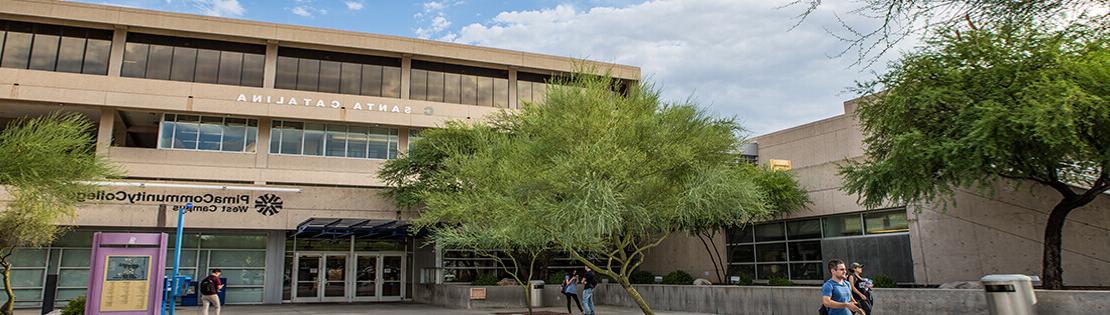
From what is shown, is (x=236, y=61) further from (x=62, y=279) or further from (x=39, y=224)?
(x=39, y=224)

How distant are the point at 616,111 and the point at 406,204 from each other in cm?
1544

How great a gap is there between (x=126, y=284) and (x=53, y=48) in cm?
2324

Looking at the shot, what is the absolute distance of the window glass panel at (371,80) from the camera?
36719mm

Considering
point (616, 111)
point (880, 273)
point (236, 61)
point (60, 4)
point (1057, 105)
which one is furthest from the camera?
point (236, 61)

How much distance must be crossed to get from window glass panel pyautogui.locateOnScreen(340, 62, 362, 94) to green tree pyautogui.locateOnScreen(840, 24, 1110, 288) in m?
27.1

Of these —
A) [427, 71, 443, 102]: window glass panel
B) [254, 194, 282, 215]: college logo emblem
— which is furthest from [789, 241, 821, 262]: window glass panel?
[427, 71, 443, 102]: window glass panel

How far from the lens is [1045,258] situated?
581 inches

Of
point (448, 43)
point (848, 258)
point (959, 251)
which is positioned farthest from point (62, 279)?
point (959, 251)

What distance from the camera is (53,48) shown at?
32469 mm

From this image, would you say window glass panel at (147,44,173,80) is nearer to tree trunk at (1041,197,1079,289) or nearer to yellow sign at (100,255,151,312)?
yellow sign at (100,255,151,312)

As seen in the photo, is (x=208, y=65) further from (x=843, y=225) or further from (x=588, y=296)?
(x=843, y=225)

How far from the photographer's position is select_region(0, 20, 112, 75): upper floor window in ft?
105

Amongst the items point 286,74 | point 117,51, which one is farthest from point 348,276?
point 117,51

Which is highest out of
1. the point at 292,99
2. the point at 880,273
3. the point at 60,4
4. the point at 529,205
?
the point at 60,4
